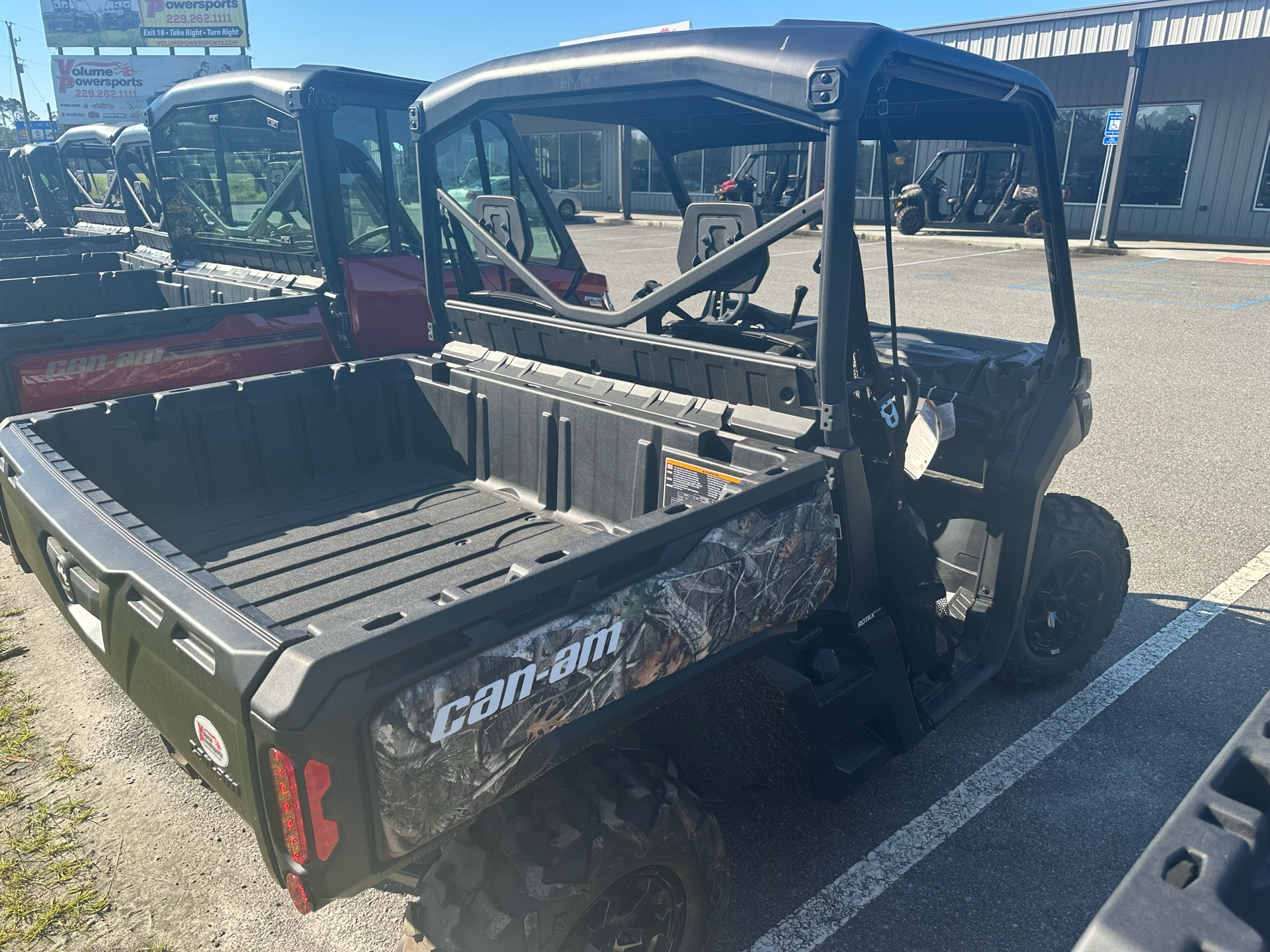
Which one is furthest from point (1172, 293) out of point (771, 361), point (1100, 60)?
point (771, 361)

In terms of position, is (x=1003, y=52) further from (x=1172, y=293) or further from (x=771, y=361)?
(x=771, y=361)

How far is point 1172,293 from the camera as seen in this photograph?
549 inches

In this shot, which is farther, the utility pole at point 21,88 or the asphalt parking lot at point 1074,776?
the utility pole at point 21,88

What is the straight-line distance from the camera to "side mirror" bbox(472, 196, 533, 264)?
3441 mm

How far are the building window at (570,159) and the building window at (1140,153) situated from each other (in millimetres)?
16259

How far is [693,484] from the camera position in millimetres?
2930

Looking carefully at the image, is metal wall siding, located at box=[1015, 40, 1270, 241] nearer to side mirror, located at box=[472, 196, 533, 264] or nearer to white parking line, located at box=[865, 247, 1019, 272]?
white parking line, located at box=[865, 247, 1019, 272]

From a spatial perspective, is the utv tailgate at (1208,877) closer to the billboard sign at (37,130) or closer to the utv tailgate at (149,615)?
the utv tailgate at (149,615)

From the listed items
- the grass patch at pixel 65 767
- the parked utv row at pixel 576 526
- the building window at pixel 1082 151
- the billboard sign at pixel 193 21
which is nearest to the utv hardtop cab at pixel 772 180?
the parked utv row at pixel 576 526

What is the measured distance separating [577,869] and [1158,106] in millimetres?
24936

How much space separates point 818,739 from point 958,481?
1.38 metres

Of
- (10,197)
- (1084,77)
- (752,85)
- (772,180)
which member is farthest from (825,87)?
(10,197)

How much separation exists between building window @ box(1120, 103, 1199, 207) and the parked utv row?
70.1 ft

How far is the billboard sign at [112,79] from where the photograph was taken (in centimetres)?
5116
